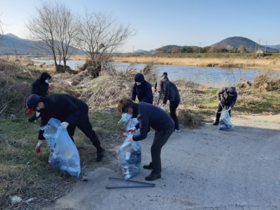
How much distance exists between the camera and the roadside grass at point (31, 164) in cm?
258

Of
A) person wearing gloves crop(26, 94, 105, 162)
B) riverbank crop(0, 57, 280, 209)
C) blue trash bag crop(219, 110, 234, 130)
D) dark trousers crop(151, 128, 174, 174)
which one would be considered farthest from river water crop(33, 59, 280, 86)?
person wearing gloves crop(26, 94, 105, 162)

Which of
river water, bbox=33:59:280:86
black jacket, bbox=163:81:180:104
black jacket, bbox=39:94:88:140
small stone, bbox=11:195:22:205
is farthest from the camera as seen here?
river water, bbox=33:59:280:86

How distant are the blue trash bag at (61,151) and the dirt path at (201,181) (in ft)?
0.97

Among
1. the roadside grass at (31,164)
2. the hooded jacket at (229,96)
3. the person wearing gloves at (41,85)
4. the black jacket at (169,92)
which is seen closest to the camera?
the roadside grass at (31,164)

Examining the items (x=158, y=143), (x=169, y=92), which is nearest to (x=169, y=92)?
(x=169, y=92)

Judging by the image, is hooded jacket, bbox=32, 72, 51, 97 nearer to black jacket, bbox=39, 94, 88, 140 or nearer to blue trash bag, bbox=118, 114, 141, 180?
black jacket, bbox=39, 94, 88, 140

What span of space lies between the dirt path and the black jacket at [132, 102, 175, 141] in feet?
2.79

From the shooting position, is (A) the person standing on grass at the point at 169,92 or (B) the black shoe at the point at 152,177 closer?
(B) the black shoe at the point at 152,177

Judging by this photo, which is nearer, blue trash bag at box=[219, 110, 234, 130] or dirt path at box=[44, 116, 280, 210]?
dirt path at box=[44, 116, 280, 210]

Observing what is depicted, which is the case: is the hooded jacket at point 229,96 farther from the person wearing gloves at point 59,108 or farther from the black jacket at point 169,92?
the person wearing gloves at point 59,108

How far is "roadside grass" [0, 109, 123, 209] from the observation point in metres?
2.58

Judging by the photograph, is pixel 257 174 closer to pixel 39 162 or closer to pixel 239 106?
pixel 39 162

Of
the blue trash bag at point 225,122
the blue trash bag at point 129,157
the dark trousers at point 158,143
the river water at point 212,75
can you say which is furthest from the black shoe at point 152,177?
the river water at point 212,75

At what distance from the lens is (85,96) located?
8.90 metres
